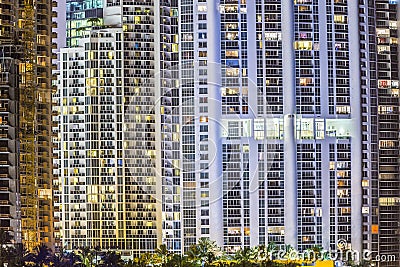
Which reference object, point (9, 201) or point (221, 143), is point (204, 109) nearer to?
point (221, 143)

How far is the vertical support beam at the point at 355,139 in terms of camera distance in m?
20.4

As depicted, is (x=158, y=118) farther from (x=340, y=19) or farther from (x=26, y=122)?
(x=340, y=19)

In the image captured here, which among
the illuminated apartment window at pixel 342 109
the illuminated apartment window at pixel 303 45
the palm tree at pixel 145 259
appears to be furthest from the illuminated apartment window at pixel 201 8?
the palm tree at pixel 145 259

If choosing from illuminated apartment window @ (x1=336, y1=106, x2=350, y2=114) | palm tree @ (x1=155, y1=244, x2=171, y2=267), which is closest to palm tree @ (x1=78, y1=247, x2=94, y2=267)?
palm tree @ (x1=155, y1=244, x2=171, y2=267)

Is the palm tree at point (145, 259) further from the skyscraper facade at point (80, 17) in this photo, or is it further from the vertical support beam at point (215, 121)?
the skyscraper facade at point (80, 17)

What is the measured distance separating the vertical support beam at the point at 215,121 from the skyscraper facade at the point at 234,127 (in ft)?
0.06

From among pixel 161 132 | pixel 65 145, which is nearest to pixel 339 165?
pixel 161 132

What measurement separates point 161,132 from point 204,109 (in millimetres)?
700

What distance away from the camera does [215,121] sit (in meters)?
20.0

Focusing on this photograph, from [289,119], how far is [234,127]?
77cm

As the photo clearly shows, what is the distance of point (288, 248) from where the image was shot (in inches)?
797

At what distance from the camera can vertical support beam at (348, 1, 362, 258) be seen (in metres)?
20.4

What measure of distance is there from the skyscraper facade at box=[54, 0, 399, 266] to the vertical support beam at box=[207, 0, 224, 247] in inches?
0.7

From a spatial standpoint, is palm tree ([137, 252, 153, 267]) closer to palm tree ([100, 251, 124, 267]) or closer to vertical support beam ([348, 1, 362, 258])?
palm tree ([100, 251, 124, 267])
